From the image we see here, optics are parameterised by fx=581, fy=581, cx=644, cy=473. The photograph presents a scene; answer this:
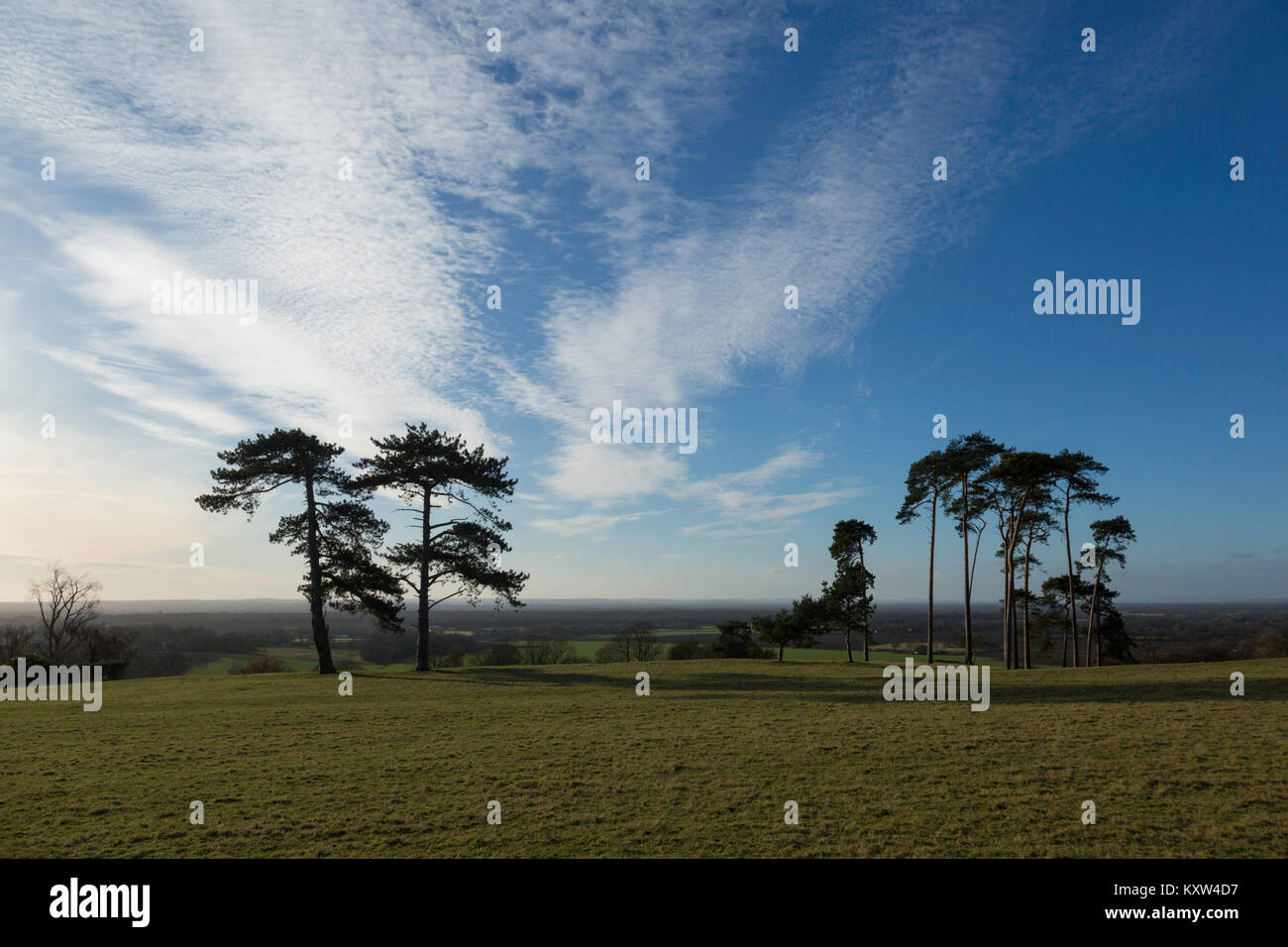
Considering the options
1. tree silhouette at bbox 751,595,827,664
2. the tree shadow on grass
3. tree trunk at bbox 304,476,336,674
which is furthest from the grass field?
tree silhouette at bbox 751,595,827,664

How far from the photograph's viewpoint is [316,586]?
101ft

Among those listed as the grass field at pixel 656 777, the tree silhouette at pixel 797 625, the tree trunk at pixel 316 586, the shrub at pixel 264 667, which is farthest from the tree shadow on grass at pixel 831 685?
the shrub at pixel 264 667

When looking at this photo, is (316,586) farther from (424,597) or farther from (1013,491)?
(1013,491)

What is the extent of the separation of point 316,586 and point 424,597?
562cm

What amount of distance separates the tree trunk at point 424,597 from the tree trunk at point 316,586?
4.54 metres

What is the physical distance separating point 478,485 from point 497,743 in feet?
69.9

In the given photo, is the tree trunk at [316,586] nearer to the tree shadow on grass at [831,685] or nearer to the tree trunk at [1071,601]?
the tree shadow on grass at [831,685]

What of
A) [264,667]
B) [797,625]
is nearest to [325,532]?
[264,667]

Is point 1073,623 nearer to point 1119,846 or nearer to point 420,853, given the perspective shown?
point 1119,846

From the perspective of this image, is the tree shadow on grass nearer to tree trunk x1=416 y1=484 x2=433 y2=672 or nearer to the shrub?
tree trunk x1=416 y1=484 x2=433 y2=672

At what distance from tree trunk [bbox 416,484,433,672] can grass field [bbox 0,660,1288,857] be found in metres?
11.8

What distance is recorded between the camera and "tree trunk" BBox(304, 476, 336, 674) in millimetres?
30906

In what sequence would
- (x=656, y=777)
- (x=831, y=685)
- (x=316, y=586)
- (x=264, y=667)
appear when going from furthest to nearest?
(x=264, y=667) → (x=316, y=586) → (x=831, y=685) → (x=656, y=777)
